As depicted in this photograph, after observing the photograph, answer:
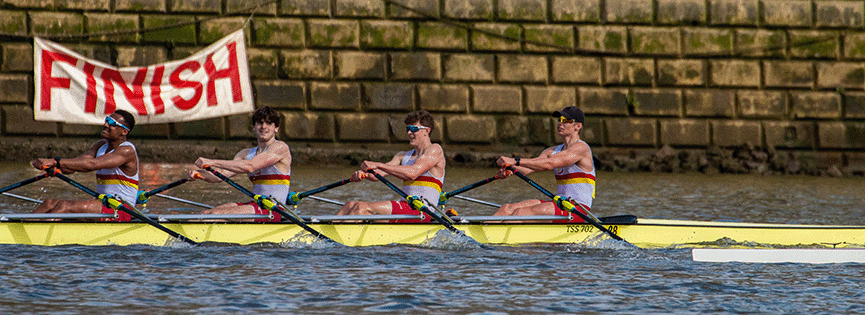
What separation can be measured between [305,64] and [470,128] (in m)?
2.66

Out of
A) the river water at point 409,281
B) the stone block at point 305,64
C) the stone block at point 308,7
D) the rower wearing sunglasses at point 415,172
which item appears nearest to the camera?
the river water at point 409,281

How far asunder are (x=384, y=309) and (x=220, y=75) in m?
10.3

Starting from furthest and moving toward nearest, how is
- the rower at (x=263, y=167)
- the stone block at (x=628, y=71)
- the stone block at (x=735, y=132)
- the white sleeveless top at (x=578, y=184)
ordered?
the stone block at (x=735, y=132) < the stone block at (x=628, y=71) < the white sleeveless top at (x=578, y=184) < the rower at (x=263, y=167)

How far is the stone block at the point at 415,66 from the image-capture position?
1591cm

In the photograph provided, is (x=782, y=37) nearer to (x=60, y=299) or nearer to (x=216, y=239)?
(x=216, y=239)

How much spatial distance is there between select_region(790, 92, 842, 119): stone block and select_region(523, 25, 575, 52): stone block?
11.7 feet

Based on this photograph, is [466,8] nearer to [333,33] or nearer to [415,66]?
[415,66]

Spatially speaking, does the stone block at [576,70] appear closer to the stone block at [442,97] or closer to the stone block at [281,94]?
the stone block at [442,97]

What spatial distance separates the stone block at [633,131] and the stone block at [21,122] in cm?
830

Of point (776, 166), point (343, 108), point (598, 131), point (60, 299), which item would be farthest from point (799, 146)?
point (60, 299)

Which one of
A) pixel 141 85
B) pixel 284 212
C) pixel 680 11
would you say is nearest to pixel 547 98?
pixel 680 11

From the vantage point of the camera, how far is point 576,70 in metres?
16.1

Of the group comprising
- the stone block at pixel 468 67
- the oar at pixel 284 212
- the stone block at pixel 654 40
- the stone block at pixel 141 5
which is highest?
the stone block at pixel 141 5

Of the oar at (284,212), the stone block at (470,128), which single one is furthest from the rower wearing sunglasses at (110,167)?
the stone block at (470,128)
